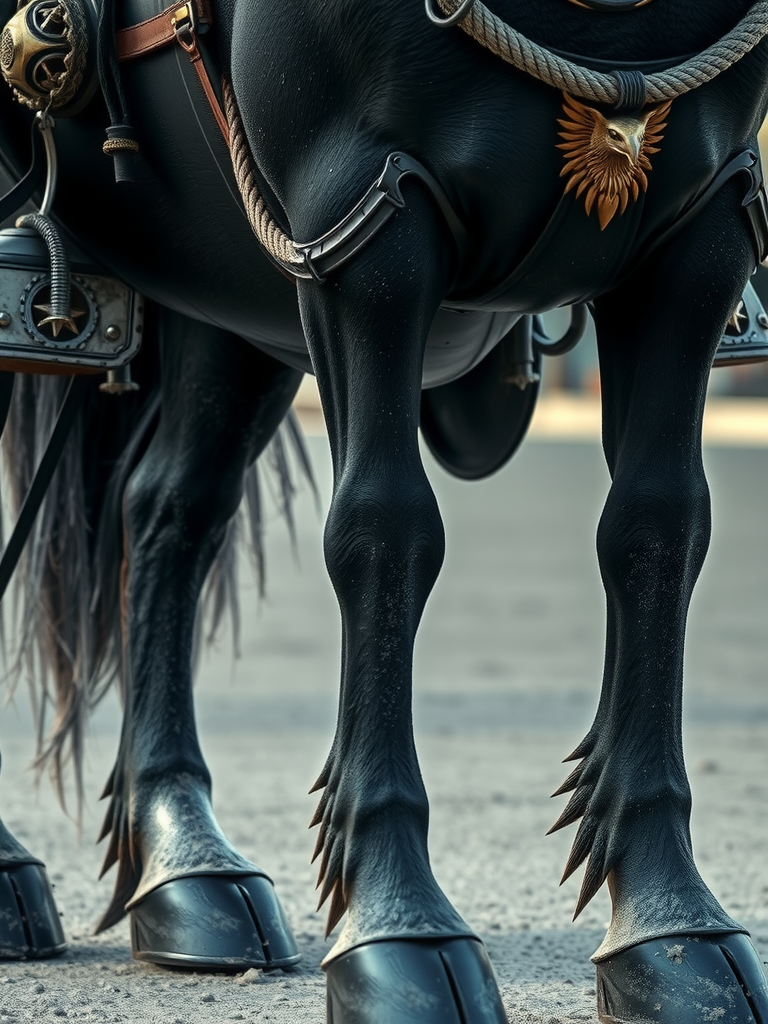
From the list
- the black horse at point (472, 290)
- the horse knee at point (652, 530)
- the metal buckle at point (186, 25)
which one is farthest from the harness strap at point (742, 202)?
the metal buckle at point (186, 25)

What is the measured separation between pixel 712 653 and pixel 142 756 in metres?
3.13

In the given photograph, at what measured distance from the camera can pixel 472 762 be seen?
3059mm

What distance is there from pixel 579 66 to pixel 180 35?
0.32m

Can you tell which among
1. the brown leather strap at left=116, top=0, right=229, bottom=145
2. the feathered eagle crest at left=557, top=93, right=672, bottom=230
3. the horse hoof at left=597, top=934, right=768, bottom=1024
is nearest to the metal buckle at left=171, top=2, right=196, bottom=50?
the brown leather strap at left=116, top=0, right=229, bottom=145

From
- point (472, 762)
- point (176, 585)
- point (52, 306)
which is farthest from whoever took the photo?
point (472, 762)

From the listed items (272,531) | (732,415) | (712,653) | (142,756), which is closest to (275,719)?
(712,653)

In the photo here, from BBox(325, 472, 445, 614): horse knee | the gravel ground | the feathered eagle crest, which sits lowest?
the gravel ground

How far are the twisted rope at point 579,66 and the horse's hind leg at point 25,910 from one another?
3.10ft

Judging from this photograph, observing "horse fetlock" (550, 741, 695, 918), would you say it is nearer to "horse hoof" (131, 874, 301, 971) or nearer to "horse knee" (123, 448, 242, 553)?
"horse hoof" (131, 874, 301, 971)

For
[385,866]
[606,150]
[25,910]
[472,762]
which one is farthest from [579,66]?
[472,762]

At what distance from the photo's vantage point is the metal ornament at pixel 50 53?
1349 millimetres

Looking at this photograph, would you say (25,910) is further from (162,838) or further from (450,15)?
A: (450,15)

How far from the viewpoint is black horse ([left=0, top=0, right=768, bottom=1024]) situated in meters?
1.07

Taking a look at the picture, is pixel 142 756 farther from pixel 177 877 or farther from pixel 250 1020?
pixel 250 1020
